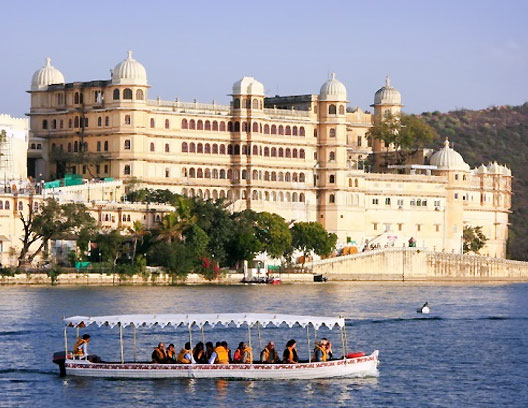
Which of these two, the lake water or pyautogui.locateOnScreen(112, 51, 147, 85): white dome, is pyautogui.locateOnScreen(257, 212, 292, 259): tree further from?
pyautogui.locateOnScreen(112, 51, 147, 85): white dome

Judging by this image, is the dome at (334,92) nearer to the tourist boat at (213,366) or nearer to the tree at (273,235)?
the tree at (273,235)

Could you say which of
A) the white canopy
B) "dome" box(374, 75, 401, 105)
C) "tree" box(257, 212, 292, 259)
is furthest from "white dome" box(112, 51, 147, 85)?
the white canopy

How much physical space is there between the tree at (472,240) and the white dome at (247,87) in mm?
27218

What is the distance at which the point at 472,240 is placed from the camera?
151 metres

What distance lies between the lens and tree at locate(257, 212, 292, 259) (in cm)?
12344

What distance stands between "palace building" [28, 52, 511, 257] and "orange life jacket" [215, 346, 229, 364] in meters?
69.7

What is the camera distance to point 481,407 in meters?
54.4

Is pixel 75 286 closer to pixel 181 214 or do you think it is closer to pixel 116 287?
pixel 116 287

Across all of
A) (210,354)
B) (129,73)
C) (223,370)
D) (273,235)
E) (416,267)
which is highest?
(129,73)

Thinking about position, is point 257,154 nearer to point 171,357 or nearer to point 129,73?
point 129,73

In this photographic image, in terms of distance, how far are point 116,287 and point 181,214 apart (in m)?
12.7

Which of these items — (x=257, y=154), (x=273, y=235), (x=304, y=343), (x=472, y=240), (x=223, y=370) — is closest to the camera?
(x=223, y=370)

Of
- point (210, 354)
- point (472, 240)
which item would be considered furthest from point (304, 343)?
point (472, 240)

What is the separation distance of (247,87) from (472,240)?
95.2 feet
